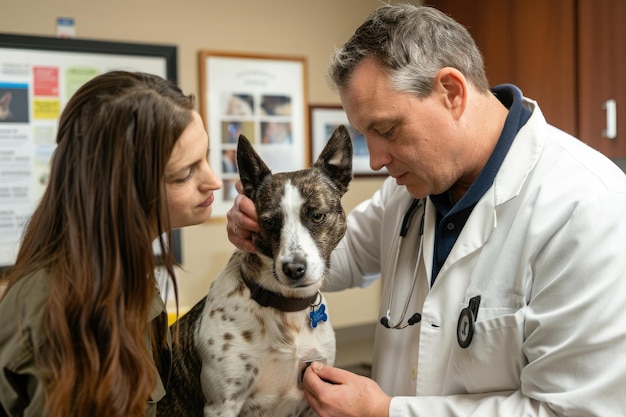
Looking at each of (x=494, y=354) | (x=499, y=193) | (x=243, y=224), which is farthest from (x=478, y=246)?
(x=243, y=224)

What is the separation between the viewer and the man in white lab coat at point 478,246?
1162mm

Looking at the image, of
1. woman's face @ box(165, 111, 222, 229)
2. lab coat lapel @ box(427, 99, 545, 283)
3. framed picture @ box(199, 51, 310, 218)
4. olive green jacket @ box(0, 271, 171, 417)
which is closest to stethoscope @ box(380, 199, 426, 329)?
lab coat lapel @ box(427, 99, 545, 283)

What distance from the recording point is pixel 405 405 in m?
1.31

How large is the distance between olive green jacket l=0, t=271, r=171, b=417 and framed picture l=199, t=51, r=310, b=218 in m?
2.16

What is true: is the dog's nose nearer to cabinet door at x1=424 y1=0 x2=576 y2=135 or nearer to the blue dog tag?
the blue dog tag

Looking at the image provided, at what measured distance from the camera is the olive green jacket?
0.98m

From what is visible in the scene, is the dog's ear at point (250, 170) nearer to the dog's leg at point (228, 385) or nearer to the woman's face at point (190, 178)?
the woman's face at point (190, 178)

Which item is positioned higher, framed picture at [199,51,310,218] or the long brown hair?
framed picture at [199,51,310,218]

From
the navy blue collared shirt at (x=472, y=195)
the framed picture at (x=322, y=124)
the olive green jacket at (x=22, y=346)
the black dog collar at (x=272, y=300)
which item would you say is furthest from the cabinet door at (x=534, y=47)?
the olive green jacket at (x=22, y=346)

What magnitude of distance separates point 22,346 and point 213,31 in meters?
2.45

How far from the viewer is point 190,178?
4.07 ft

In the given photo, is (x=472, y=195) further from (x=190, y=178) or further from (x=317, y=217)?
(x=190, y=178)

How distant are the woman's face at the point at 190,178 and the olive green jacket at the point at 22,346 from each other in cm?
31

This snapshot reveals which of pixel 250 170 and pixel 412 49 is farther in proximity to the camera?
pixel 250 170
